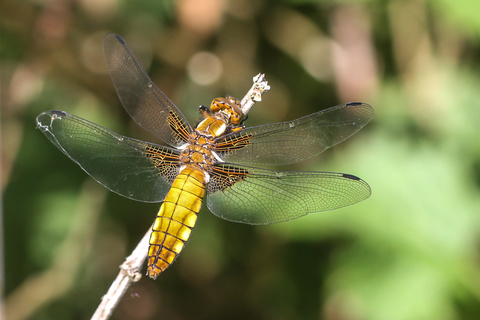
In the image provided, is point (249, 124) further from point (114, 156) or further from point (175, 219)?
point (175, 219)

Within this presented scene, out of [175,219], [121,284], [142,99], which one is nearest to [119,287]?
[121,284]

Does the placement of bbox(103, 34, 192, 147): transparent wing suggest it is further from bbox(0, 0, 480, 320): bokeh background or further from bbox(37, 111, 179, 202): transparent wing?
bbox(0, 0, 480, 320): bokeh background

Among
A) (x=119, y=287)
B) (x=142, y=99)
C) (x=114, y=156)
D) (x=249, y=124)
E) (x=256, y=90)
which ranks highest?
(x=249, y=124)

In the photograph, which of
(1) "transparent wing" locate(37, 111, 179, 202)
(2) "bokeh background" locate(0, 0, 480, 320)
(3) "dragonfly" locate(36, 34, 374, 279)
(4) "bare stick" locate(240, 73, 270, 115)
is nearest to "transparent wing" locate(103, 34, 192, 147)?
(3) "dragonfly" locate(36, 34, 374, 279)

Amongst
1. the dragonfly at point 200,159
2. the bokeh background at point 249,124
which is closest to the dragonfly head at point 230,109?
the dragonfly at point 200,159

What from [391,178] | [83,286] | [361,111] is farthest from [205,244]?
[361,111]
